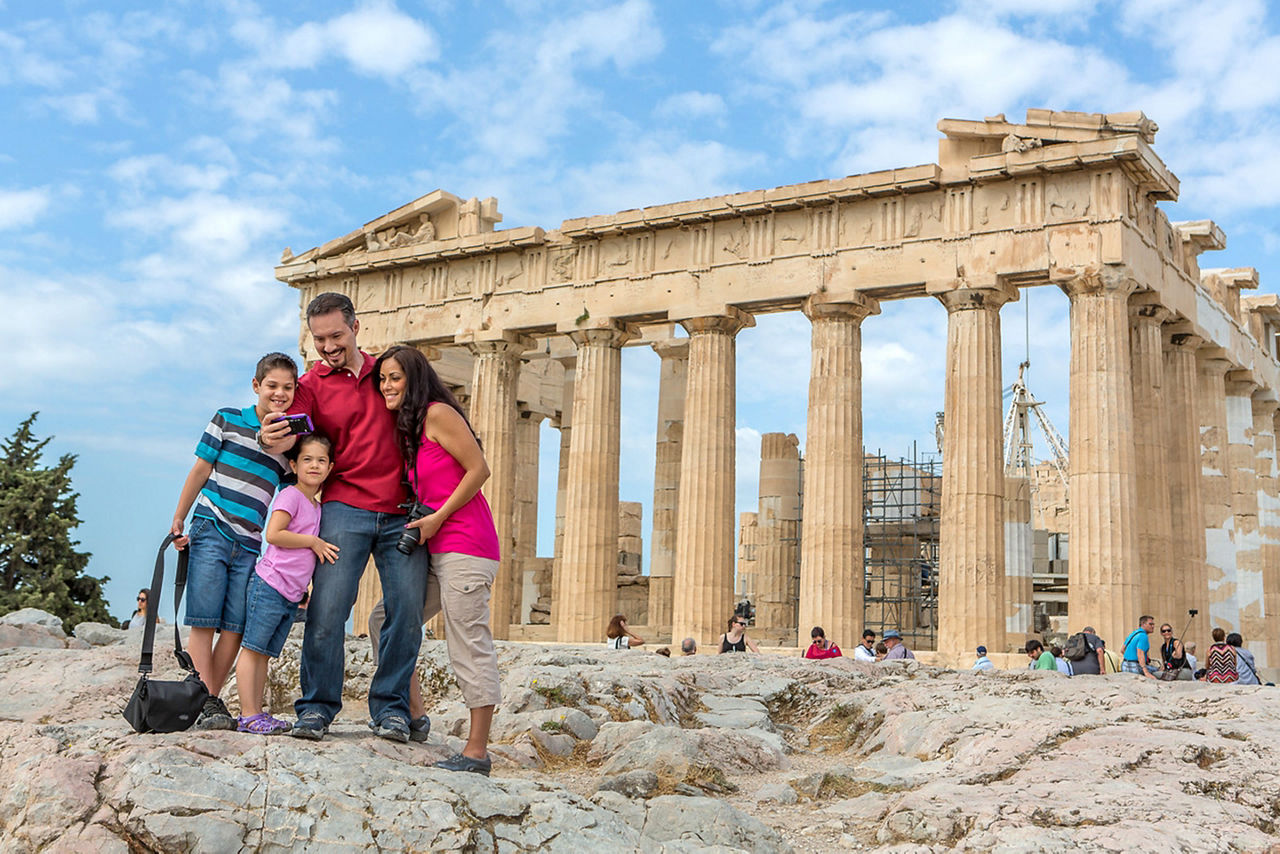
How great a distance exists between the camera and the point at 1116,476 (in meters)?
21.4

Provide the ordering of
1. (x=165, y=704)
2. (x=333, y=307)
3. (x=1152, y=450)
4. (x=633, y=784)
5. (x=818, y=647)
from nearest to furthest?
(x=165, y=704)
(x=333, y=307)
(x=633, y=784)
(x=818, y=647)
(x=1152, y=450)

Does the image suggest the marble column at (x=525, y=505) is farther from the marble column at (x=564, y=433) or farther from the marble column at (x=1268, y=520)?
the marble column at (x=1268, y=520)

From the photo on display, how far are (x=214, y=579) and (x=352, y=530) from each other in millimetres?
756

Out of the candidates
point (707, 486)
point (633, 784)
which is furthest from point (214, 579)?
point (707, 486)

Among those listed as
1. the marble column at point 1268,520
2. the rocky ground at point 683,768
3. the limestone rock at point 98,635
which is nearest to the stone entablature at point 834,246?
the marble column at point 1268,520

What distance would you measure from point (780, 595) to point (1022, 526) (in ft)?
22.8

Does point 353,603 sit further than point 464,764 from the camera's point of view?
Yes

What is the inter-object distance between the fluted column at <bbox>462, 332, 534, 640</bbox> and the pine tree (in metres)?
11.6

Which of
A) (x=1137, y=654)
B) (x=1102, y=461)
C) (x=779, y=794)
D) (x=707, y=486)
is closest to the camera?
(x=779, y=794)

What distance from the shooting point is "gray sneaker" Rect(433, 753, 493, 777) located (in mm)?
5914

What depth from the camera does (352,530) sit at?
20.4ft

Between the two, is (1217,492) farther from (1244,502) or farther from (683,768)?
(683,768)

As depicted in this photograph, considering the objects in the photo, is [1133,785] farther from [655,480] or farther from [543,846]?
[655,480]

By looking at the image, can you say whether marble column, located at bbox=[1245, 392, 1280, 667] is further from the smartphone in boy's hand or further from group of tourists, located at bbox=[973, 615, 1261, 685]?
the smartphone in boy's hand
